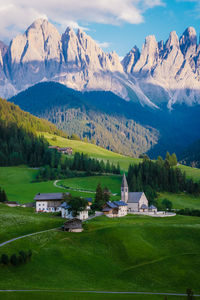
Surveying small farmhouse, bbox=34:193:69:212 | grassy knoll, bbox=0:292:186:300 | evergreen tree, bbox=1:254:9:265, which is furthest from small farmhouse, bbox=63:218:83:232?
small farmhouse, bbox=34:193:69:212

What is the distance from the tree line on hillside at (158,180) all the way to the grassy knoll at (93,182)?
6.85 meters

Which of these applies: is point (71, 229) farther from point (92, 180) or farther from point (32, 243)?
point (92, 180)

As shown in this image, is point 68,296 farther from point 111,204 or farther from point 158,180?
point 158,180

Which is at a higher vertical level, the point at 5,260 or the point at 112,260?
the point at 5,260

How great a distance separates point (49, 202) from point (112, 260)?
60.3 metres

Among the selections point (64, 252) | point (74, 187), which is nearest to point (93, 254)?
point (64, 252)

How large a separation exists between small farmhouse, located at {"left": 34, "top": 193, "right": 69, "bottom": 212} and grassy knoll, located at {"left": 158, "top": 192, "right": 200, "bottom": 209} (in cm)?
4462

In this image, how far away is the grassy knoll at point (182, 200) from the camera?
14612 centimetres

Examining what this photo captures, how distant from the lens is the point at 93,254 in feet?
240

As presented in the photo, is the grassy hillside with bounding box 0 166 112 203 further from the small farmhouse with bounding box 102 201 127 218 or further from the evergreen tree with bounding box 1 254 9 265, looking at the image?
the evergreen tree with bounding box 1 254 9 265

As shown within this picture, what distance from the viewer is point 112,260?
71.6 m

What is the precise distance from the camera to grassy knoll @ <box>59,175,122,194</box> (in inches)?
6540

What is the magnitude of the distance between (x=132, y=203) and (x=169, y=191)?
41.0 metres

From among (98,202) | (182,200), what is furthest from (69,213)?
(182,200)
